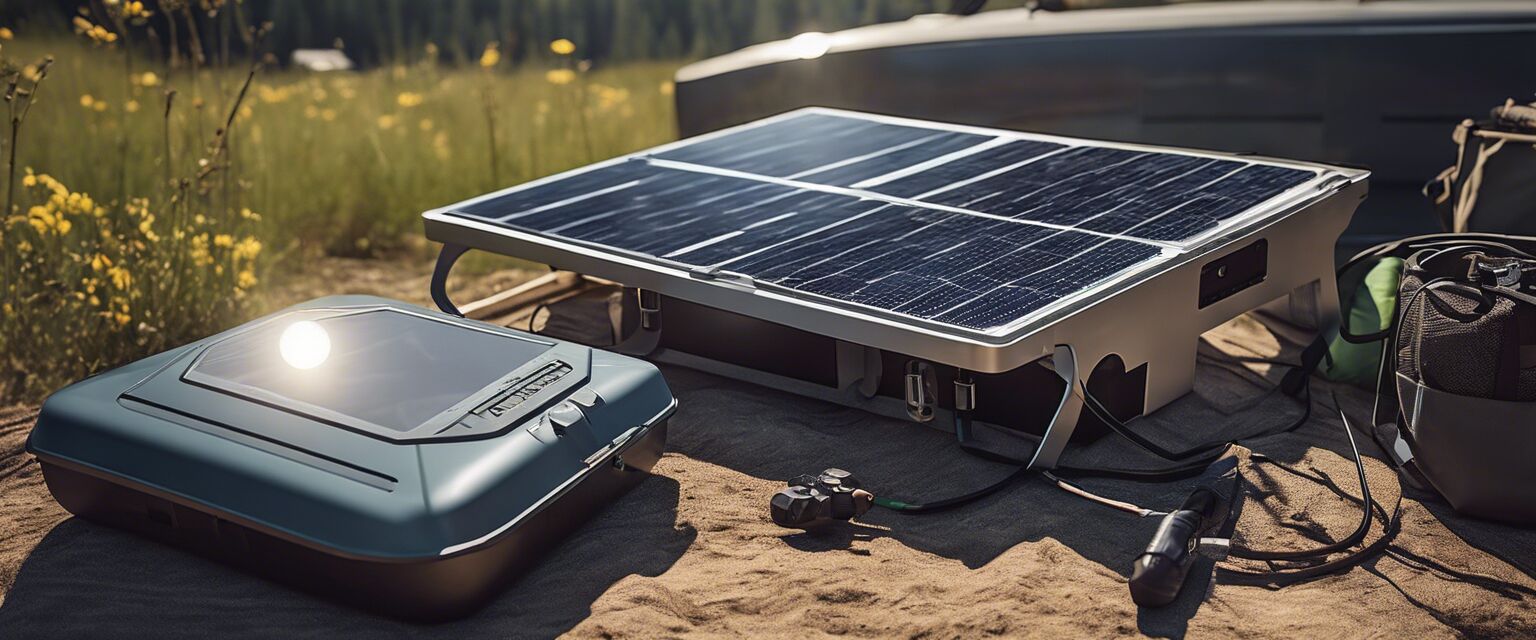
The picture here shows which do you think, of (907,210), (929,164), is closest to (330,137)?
(929,164)

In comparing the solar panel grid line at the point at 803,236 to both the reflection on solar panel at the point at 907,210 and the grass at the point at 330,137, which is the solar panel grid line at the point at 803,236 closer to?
the reflection on solar panel at the point at 907,210

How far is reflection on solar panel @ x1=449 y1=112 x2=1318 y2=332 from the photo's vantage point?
3.47 meters

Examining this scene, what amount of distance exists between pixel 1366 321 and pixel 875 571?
2.14m

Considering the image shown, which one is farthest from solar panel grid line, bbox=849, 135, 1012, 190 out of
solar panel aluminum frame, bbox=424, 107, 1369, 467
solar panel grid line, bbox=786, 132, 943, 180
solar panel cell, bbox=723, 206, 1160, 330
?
solar panel aluminum frame, bbox=424, 107, 1369, 467

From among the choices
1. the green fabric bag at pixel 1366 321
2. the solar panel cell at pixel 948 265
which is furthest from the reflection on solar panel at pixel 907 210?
the green fabric bag at pixel 1366 321

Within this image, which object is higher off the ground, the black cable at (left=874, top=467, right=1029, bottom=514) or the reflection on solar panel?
the reflection on solar panel

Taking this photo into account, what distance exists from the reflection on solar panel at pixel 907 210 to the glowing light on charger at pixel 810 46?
28.6 inches

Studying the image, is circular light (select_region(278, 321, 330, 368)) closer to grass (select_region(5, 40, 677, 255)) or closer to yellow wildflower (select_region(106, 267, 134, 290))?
yellow wildflower (select_region(106, 267, 134, 290))

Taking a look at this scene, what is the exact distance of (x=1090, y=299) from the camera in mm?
3277

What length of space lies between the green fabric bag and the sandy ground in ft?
1.78

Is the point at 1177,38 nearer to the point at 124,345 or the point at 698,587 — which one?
the point at 698,587

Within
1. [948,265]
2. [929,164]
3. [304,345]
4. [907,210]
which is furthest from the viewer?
[929,164]

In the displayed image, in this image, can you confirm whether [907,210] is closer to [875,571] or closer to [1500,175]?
[875,571]

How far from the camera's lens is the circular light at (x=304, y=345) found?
3340mm
